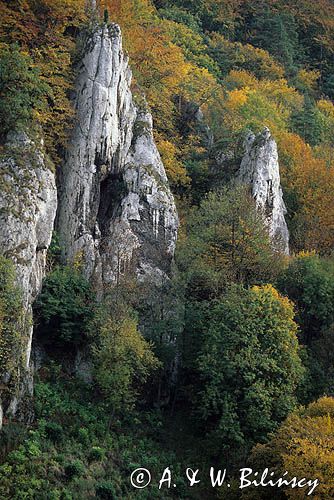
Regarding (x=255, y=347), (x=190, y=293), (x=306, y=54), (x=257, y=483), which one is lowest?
(x=257, y=483)

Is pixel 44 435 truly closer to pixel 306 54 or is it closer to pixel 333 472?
pixel 333 472

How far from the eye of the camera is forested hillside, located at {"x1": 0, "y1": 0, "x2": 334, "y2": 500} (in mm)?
23703

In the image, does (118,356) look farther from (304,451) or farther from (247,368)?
(304,451)

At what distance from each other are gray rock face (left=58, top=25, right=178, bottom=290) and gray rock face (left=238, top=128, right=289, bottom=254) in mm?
6280

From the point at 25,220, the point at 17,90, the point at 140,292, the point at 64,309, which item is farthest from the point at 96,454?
the point at 17,90

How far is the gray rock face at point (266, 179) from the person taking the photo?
37.6m

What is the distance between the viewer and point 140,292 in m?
30.5

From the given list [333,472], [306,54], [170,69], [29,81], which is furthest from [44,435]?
[306,54]

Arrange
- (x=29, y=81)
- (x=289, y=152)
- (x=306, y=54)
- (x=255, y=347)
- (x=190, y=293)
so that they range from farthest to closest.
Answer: (x=306, y=54)
(x=289, y=152)
(x=190, y=293)
(x=29, y=81)
(x=255, y=347)

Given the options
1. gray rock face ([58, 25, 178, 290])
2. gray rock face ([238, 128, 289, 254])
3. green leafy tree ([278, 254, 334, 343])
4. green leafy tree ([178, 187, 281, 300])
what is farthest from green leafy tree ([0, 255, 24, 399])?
gray rock face ([238, 128, 289, 254])

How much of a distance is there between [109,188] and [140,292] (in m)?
6.59

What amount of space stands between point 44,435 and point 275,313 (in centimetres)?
1126

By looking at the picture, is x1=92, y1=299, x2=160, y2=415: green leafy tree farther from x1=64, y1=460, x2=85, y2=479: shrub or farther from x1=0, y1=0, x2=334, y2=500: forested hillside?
x1=64, y1=460, x2=85, y2=479: shrub

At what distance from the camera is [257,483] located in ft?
72.1
